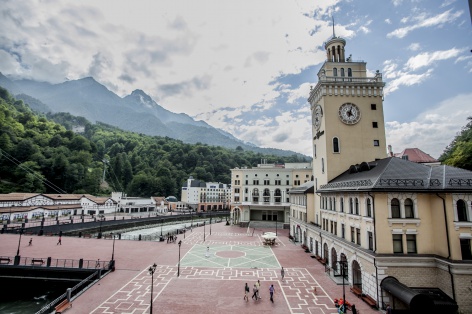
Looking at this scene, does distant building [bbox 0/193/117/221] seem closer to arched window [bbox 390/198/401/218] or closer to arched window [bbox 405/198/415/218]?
arched window [bbox 390/198/401/218]

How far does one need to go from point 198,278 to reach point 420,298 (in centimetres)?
1830

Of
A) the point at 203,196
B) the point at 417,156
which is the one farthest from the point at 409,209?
the point at 203,196

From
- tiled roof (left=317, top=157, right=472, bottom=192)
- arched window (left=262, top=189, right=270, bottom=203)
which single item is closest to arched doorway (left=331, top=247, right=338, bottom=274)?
tiled roof (left=317, top=157, right=472, bottom=192)

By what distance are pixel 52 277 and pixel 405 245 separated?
3317cm

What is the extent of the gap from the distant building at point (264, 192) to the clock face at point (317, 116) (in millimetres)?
34597

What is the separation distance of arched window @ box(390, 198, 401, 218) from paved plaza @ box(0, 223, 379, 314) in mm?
7120

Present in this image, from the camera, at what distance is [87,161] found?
356ft

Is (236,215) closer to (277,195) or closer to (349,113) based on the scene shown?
(277,195)

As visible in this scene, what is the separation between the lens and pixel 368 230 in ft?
66.6

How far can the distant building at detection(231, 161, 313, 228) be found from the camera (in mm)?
69688

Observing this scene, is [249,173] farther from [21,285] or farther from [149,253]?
[21,285]

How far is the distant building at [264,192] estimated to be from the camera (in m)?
69.7

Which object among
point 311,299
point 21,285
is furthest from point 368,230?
point 21,285

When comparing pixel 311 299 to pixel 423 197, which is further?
pixel 311 299
